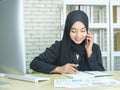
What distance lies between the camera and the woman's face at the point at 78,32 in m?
2.34

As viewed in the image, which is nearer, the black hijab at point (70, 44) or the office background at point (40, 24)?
the black hijab at point (70, 44)

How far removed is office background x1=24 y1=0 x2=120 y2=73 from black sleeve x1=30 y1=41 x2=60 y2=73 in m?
1.79

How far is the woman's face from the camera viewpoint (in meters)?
2.34

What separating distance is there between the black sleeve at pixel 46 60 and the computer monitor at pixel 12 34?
0.60 m

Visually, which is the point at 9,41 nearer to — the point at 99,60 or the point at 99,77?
the point at 99,77

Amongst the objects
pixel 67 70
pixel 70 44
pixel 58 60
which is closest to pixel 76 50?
pixel 70 44

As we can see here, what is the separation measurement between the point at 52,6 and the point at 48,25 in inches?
12.4

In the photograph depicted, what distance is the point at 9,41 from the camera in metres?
1.40

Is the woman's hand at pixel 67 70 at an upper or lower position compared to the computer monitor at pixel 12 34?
lower

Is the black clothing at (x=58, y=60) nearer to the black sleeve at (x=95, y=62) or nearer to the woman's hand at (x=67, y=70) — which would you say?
the black sleeve at (x=95, y=62)

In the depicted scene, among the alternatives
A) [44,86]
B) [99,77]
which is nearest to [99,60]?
[99,77]

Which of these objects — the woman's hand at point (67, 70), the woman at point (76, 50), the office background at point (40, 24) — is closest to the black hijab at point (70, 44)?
the woman at point (76, 50)

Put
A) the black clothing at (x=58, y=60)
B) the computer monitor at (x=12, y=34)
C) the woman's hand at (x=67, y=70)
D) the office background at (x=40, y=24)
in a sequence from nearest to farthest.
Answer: the computer monitor at (x=12, y=34)
the woman's hand at (x=67, y=70)
the black clothing at (x=58, y=60)
the office background at (x=40, y=24)

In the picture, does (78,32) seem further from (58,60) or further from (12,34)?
(12,34)
